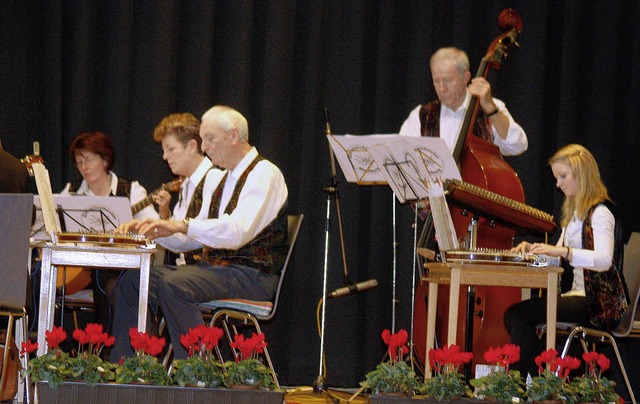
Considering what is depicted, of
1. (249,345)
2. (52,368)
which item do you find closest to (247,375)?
(249,345)

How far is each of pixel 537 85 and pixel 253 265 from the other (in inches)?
89.1

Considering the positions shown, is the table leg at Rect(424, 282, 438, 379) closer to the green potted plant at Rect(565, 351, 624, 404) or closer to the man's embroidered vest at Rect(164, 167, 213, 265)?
the green potted plant at Rect(565, 351, 624, 404)

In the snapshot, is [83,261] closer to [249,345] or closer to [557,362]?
[249,345]

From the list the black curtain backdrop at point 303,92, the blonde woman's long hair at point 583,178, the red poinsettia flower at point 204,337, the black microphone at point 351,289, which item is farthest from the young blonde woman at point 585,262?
the red poinsettia flower at point 204,337

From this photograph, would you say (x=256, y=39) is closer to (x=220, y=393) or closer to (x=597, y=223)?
(x=597, y=223)

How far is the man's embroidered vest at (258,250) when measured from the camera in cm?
430

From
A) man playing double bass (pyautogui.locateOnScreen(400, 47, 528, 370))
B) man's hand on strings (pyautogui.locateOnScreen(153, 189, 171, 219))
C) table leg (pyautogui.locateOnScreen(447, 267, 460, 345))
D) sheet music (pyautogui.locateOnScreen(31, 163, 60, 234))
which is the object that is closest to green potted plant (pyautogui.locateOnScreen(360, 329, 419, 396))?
table leg (pyautogui.locateOnScreen(447, 267, 460, 345))

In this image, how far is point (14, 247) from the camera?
3.58 meters

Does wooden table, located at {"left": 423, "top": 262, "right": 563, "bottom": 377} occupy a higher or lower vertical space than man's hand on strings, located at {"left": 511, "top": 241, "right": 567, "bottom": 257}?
lower

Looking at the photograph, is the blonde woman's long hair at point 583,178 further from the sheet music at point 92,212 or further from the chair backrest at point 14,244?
the chair backrest at point 14,244

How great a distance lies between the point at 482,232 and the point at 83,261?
180cm

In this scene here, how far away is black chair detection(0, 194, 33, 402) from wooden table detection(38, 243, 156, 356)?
0.11 meters

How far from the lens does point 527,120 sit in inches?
222

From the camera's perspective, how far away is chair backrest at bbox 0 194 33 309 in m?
3.56
